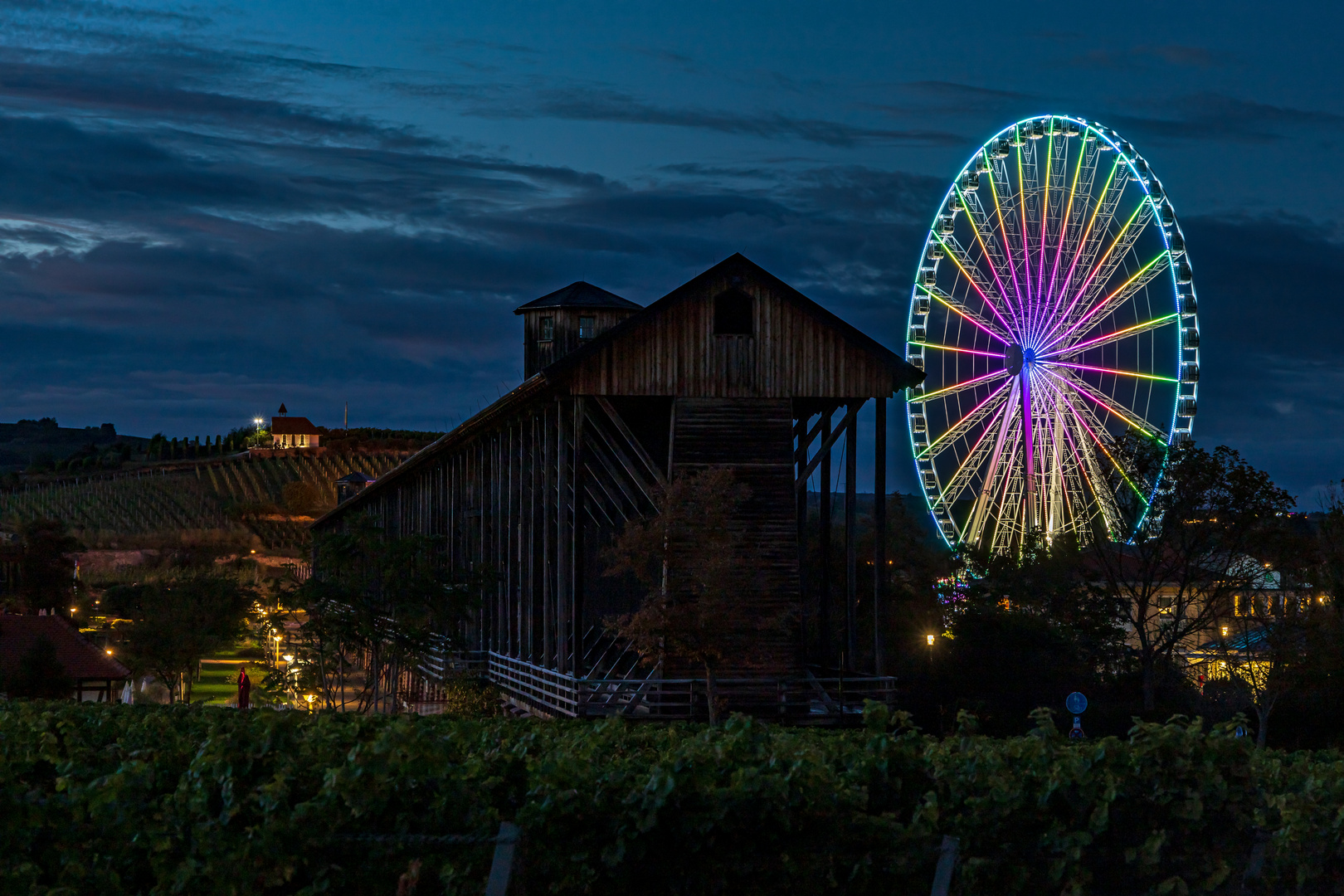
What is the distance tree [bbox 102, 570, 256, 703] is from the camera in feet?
182

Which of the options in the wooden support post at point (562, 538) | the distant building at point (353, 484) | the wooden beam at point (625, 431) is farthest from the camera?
the distant building at point (353, 484)

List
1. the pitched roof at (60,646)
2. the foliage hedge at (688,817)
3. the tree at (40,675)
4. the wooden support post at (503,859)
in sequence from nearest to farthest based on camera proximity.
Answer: the wooden support post at (503,859) → the foliage hedge at (688,817) → the tree at (40,675) → the pitched roof at (60,646)

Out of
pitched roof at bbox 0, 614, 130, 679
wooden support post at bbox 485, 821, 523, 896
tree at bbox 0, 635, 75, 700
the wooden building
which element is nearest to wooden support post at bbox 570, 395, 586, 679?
the wooden building

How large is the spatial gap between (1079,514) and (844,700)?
17197mm

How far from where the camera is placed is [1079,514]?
43.8 meters

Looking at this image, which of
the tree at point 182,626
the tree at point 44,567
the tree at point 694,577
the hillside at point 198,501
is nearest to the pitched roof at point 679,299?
the tree at point 694,577

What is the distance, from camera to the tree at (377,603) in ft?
115

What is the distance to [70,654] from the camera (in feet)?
167

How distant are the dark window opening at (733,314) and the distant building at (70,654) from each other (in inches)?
1114

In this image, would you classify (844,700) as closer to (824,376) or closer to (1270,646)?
(824,376)

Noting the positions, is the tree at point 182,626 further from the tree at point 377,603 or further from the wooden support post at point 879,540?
the wooden support post at point 879,540

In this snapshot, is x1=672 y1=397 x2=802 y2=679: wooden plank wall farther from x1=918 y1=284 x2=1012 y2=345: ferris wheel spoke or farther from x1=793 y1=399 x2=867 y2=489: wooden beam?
x1=918 y1=284 x2=1012 y2=345: ferris wheel spoke

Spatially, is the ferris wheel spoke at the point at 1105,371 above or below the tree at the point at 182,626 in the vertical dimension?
above

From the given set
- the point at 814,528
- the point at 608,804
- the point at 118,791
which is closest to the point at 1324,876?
the point at 608,804
